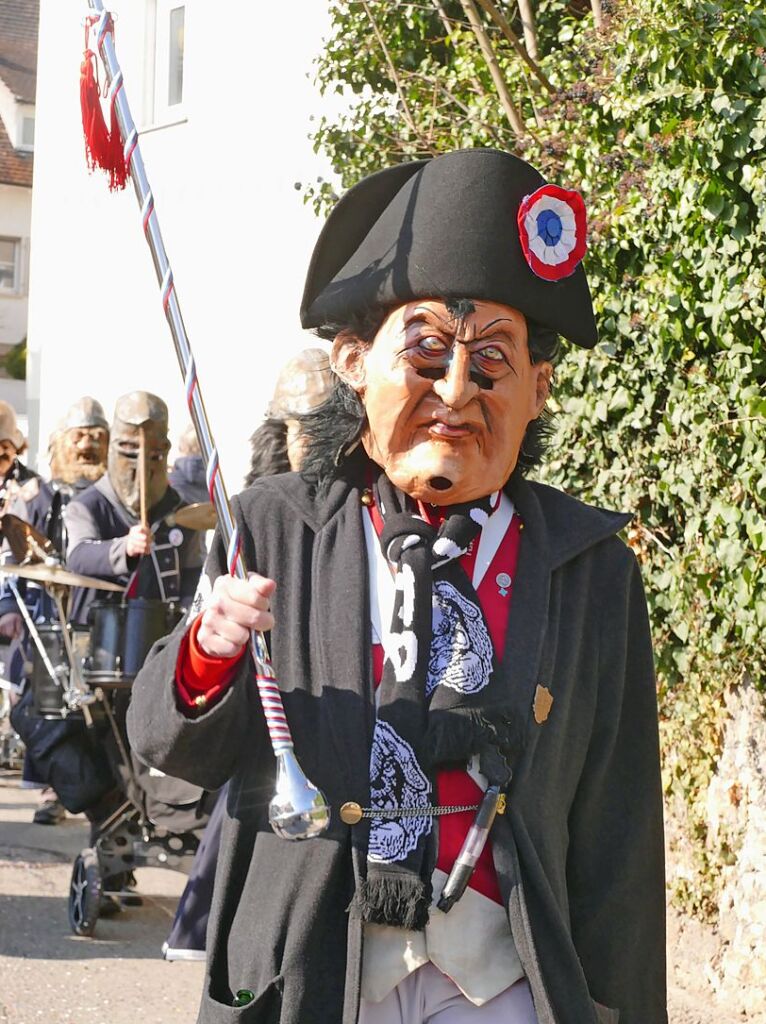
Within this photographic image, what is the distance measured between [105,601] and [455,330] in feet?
15.1

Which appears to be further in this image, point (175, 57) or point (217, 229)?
point (175, 57)

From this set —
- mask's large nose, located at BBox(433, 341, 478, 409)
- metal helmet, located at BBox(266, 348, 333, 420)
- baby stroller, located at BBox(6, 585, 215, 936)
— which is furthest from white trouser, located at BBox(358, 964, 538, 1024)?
baby stroller, located at BBox(6, 585, 215, 936)

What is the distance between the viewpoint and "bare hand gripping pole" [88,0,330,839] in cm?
237

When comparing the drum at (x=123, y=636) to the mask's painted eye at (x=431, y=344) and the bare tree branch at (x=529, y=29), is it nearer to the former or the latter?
the bare tree branch at (x=529, y=29)

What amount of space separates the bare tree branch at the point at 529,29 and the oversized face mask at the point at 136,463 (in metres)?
2.45

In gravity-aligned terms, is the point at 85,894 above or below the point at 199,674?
below

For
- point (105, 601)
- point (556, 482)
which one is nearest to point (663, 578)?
point (556, 482)

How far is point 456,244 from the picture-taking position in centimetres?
276

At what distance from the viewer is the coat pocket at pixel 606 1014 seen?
Result: 2664 mm

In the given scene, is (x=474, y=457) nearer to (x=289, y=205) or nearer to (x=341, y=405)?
(x=341, y=405)

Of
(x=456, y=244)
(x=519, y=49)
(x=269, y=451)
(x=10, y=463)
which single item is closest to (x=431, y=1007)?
(x=456, y=244)

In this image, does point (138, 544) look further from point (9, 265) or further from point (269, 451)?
point (9, 265)

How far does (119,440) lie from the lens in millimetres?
7754

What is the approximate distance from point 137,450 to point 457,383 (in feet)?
16.8
